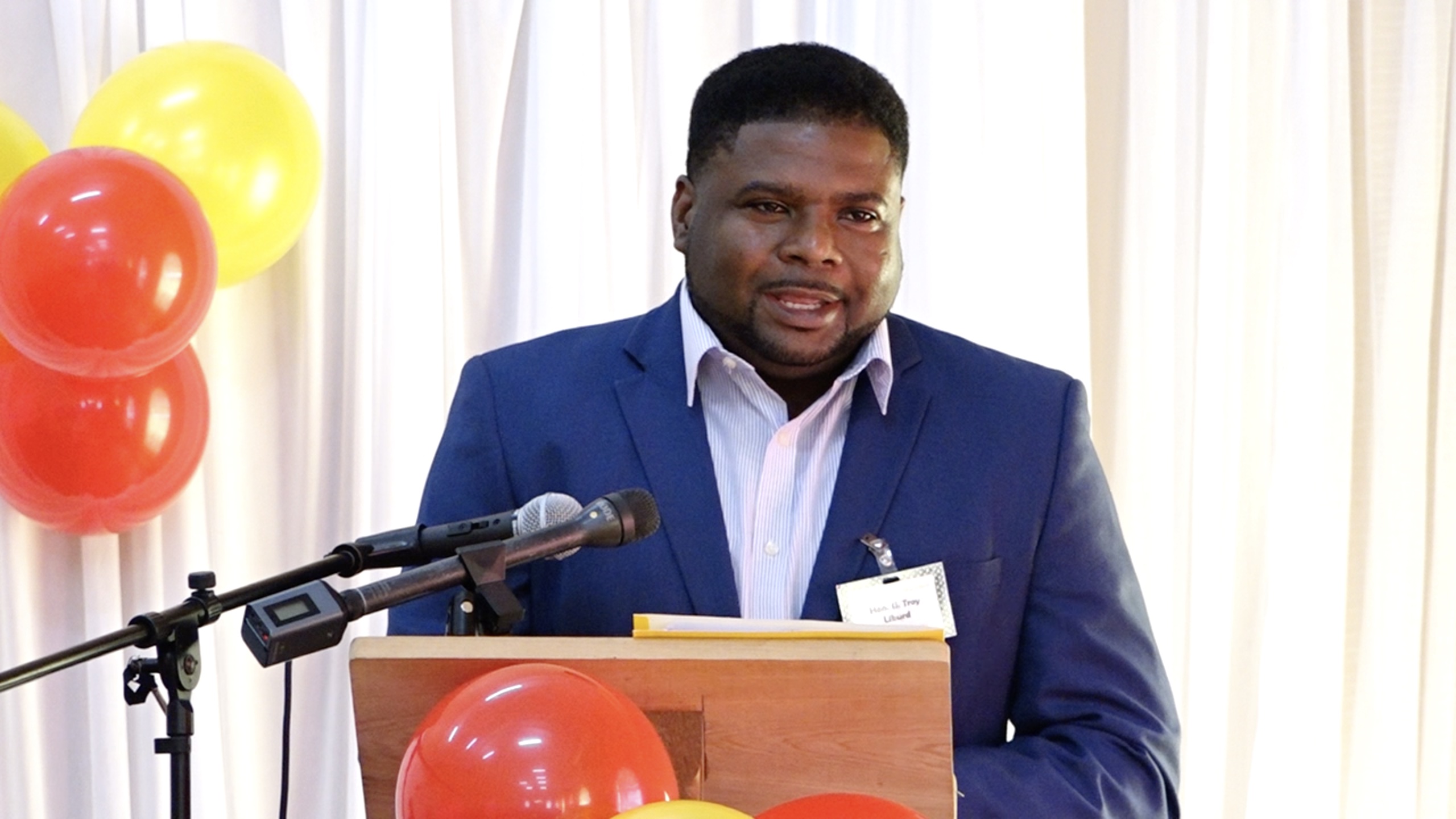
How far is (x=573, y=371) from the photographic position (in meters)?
2.21

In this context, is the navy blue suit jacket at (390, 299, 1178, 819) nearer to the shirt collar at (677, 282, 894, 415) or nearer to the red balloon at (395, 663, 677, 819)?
the shirt collar at (677, 282, 894, 415)

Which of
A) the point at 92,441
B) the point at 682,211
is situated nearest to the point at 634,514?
the point at 682,211

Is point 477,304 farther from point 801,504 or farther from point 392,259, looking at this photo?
point 801,504

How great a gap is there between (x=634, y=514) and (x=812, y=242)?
62 cm

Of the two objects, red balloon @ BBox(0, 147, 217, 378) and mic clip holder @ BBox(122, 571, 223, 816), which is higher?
red balloon @ BBox(0, 147, 217, 378)

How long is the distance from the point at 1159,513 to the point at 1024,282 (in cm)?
56

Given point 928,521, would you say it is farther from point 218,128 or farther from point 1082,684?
point 218,128

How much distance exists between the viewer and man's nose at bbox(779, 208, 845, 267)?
6.64 ft

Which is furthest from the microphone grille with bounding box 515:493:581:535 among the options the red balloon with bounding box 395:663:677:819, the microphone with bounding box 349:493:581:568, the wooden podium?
the red balloon with bounding box 395:663:677:819

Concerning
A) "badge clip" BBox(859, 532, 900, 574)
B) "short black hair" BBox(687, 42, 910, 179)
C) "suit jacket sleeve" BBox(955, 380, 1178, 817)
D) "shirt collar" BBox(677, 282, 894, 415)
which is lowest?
"suit jacket sleeve" BBox(955, 380, 1178, 817)

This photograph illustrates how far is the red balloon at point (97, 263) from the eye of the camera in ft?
7.43

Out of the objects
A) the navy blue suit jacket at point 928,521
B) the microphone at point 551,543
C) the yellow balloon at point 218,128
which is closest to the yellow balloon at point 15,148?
the yellow balloon at point 218,128

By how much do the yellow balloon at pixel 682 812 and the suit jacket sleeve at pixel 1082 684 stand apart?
0.78 metres

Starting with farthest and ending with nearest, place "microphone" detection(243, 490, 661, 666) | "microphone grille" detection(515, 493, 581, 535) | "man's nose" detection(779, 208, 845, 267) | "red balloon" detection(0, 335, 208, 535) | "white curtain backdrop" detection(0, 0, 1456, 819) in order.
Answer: "white curtain backdrop" detection(0, 0, 1456, 819)
"red balloon" detection(0, 335, 208, 535)
"man's nose" detection(779, 208, 845, 267)
"microphone grille" detection(515, 493, 581, 535)
"microphone" detection(243, 490, 661, 666)
